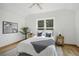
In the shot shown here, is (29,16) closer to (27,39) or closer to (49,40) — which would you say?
(27,39)

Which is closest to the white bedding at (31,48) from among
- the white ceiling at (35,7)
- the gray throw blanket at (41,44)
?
the gray throw blanket at (41,44)

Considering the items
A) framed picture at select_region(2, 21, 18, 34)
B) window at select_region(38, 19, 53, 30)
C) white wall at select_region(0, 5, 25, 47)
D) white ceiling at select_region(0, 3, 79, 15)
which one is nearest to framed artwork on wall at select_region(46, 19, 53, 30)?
window at select_region(38, 19, 53, 30)

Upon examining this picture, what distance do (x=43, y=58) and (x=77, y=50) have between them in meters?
0.64

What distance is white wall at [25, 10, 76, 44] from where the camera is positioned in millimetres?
1501

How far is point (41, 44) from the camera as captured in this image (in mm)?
1510

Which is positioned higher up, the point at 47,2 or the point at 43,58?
the point at 47,2

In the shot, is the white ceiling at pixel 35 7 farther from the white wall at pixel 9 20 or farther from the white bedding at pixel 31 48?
the white bedding at pixel 31 48

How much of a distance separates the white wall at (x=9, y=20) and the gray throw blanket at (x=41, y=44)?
30 centimetres

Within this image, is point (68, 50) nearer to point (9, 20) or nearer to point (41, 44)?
point (41, 44)

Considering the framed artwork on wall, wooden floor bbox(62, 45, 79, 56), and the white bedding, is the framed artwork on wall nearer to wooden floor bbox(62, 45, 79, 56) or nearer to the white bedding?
the white bedding

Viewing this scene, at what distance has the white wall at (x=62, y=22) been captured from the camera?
1501mm

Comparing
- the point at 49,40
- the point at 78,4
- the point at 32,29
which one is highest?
the point at 78,4

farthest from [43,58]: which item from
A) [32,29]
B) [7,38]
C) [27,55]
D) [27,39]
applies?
[7,38]

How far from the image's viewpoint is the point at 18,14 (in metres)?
1.56
